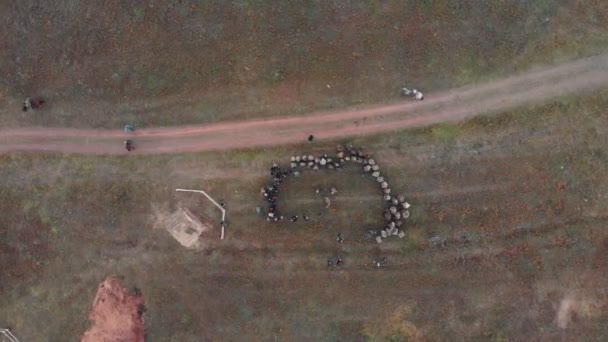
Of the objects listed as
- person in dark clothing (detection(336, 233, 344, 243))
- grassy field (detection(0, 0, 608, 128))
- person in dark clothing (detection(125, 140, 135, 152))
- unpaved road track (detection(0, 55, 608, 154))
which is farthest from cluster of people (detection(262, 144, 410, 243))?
person in dark clothing (detection(125, 140, 135, 152))

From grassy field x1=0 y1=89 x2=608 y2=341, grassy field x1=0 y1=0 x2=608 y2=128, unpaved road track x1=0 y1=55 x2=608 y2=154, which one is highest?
grassy field x1=0 y1=0 x2=608 y2=128

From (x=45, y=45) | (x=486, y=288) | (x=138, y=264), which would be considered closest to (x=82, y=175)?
(x=138, y=264)

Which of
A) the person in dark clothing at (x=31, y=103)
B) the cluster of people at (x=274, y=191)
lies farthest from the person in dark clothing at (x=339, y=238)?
the person in dark clothing at (x=31, y=103)

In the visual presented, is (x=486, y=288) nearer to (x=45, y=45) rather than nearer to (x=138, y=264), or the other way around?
(x=138, y=264)

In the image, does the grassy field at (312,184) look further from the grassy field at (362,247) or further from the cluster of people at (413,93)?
the cluster of people at (413,93)

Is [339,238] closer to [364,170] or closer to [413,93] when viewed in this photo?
[364,170]

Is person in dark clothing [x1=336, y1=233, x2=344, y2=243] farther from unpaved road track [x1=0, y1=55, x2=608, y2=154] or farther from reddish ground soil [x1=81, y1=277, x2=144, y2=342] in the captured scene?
reddish ground soil [x1=81, y1=277, x2=144, y2=342]
